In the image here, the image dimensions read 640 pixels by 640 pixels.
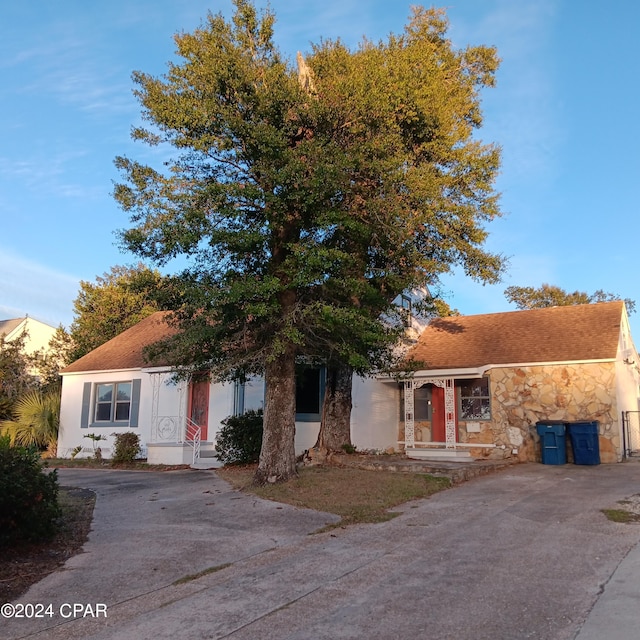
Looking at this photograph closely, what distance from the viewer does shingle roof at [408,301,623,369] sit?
1741 cm

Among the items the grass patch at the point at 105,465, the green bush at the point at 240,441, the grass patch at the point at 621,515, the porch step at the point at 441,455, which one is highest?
the green bush at the point at 240,441

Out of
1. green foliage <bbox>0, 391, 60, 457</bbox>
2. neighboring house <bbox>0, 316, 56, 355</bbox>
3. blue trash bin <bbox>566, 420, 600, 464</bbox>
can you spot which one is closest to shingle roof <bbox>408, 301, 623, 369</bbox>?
blue trash bin <bbox>566, 420, 600, 464</bbox>

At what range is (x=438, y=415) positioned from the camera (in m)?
19.5

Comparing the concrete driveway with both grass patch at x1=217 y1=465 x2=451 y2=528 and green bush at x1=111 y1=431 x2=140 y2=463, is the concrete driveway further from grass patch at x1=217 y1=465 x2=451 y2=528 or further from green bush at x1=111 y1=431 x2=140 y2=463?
green bush at x1=111 y1=431 x2=140 y2=463

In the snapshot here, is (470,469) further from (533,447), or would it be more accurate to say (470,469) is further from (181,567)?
(181,567)

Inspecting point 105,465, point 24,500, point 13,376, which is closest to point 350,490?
point 24,500

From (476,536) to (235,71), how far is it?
356 inches

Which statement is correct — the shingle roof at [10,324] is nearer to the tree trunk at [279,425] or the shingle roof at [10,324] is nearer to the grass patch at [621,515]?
the tree trunk at [279,425]

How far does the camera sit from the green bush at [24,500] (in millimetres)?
7109

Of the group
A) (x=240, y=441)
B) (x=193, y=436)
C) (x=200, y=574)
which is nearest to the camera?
(x=200, y=574)

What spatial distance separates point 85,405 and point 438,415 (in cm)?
1208

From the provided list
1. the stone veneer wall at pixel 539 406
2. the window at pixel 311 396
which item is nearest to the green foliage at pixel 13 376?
the window at pixel 311 396

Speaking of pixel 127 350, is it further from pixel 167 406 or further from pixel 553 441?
pixel 553 441

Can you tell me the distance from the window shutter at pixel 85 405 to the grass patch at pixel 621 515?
55.0ft
